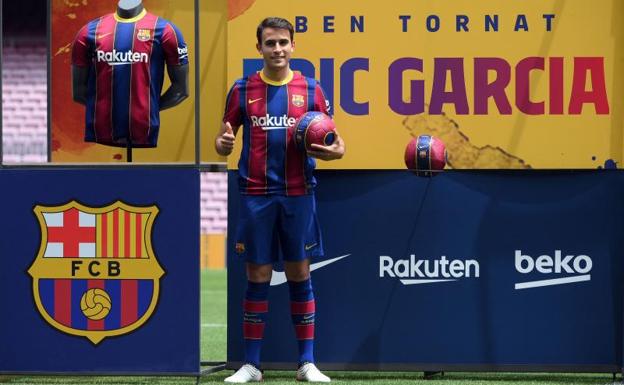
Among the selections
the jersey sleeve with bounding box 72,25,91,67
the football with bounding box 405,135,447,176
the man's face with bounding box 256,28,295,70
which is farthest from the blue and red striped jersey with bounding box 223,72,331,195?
the jersey sleeve with bounding box 72,25,91,67

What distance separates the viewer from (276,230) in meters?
5.78

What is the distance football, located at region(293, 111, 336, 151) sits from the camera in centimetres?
546

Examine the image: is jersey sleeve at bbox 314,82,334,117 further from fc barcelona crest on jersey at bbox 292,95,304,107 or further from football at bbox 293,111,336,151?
football at bbox 293,111,336,151

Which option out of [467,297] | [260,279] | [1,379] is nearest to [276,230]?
[260,279]

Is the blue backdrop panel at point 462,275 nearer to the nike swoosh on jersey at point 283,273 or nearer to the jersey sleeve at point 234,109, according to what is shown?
the nike swoosh on jersey at point 283,273

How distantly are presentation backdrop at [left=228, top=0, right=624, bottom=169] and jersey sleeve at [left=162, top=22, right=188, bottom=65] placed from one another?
26cm

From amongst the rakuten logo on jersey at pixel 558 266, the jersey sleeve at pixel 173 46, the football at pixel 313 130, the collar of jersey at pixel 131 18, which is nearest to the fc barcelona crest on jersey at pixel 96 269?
the football at pixel 313 130

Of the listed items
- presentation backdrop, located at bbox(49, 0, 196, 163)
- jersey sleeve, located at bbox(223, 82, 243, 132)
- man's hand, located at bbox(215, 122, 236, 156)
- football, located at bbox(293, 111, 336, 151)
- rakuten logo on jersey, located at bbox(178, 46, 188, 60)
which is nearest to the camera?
football, located at bbox(293, 111, 336, 151)

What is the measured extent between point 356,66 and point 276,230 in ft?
3.16

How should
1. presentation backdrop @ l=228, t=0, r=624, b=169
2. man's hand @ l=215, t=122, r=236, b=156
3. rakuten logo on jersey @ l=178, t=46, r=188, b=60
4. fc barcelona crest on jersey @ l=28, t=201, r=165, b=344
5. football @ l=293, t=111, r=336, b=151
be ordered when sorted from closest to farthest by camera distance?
football @ l=293, t=111, r=336, b=151 → man's hand @ l=215, t=122, r=236, b=156 → fc barcelona crest on jersey @ l=28, t=201, r=165, b=344 → presentation backdrop @ l=228, t=0, r=624, b=169 → rakuten logo on jersey @ l=178, t=46, r=188, b=60

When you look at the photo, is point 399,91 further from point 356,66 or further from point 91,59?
point 91,59

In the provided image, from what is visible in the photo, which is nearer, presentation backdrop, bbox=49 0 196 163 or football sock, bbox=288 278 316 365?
football sock, bbox=288 278 316 365

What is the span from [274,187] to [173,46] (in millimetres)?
1000

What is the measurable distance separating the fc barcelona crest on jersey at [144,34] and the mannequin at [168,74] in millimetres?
127
